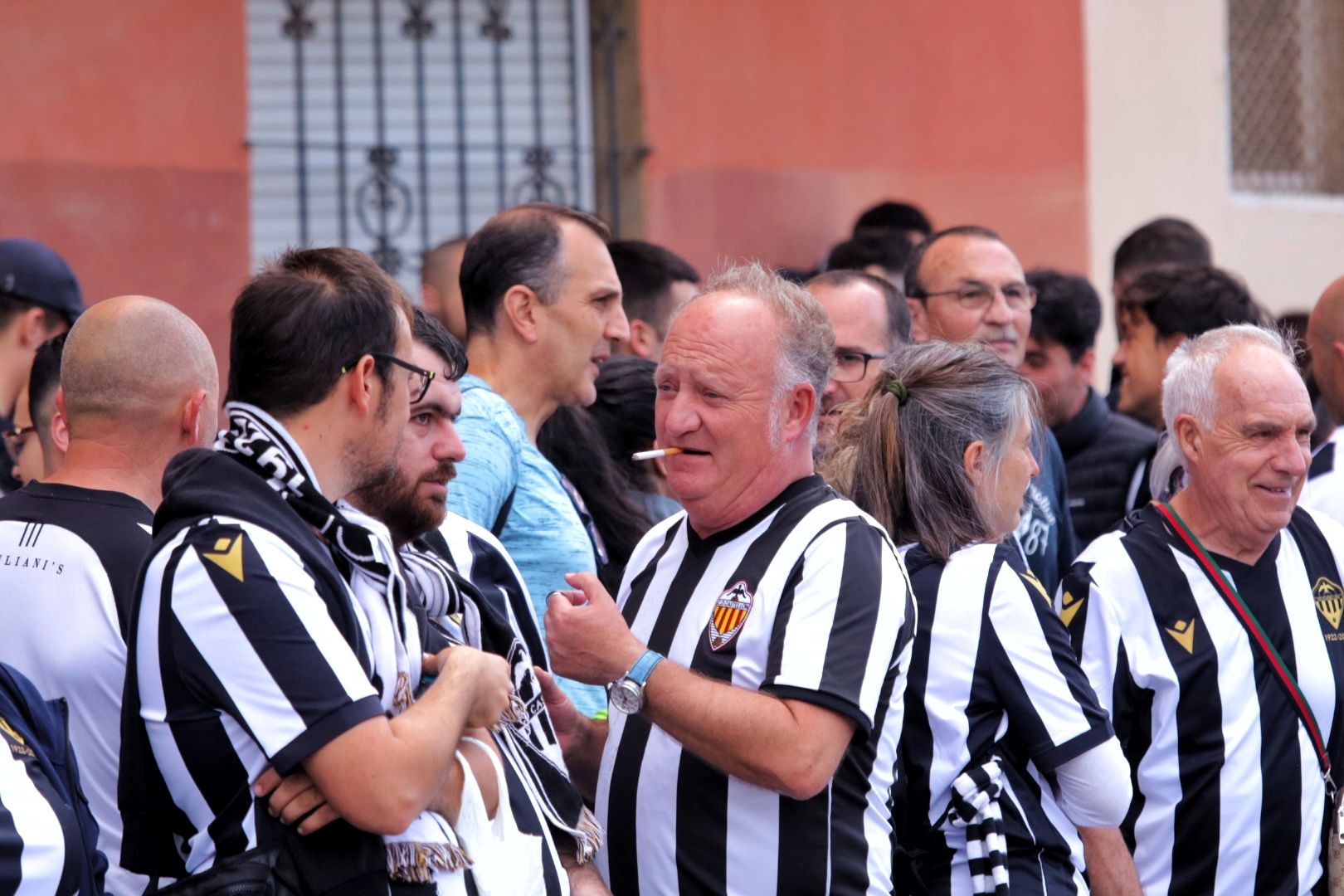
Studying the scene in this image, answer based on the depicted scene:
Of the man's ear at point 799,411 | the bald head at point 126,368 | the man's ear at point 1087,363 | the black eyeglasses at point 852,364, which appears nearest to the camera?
the man's ear at point 799,411

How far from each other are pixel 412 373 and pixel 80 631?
3.40 feet

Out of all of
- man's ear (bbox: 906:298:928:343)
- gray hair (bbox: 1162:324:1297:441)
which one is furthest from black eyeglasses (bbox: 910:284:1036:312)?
gray hair (bbox: 1162:324:1297:441)

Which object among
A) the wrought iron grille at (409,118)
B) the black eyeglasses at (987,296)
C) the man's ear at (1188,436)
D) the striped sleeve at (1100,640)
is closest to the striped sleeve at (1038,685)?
the striped sleeve at (1100,640)

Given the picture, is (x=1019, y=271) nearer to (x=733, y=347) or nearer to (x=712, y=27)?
(x=733, y=347)

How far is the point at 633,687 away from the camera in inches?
106

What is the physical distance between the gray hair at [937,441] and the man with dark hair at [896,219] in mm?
4272

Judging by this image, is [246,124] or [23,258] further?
[246,124]

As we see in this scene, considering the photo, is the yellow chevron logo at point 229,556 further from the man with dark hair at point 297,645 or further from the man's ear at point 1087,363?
the man's ear at point 1087,363

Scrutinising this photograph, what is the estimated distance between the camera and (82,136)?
6.74 meters

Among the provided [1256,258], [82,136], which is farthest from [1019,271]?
[1256,258]

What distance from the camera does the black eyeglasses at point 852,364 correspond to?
4.52 meters

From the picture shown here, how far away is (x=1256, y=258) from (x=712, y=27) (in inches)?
157

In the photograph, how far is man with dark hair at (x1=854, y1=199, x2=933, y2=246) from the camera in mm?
7582

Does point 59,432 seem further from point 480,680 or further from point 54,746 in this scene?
point 480,680
